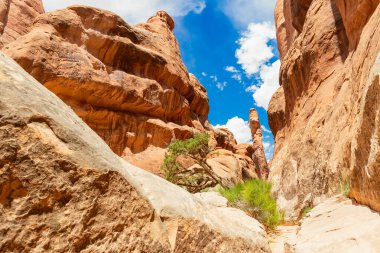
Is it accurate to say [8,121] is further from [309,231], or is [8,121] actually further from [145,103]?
[145,103]

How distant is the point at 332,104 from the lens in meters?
11.7

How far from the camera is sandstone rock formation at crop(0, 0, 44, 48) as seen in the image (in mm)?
35216

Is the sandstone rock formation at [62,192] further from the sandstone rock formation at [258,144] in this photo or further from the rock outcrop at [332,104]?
the sandstone rock formation at [258,144]

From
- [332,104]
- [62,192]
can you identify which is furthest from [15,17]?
[62,192]

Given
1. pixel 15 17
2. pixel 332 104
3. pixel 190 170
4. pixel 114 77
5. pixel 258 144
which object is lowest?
pixel 190 170

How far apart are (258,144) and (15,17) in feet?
150

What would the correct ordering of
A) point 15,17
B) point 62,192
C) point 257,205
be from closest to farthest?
point 62,192, point 257,205, point 15,17

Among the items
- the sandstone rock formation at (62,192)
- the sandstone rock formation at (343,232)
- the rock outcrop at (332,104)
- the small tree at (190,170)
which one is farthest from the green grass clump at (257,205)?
the small tree at (190,170)

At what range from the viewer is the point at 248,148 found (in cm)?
5072

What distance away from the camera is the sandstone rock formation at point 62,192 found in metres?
1.97

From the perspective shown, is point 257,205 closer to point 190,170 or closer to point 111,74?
point 190,170

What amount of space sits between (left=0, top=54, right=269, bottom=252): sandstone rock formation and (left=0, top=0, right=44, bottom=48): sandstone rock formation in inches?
1442

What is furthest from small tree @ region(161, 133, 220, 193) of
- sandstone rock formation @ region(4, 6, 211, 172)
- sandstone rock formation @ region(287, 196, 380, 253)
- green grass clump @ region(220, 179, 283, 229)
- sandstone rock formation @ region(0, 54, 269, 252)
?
sandstone rock formation @ region(0, 54, 269, 252)

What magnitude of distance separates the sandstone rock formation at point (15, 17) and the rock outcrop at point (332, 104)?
3063 centimetres
